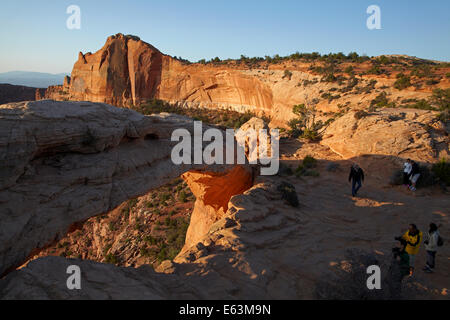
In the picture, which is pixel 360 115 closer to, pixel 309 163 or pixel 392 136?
pixel 392 136

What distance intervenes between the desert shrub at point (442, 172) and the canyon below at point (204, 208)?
51 millimetres

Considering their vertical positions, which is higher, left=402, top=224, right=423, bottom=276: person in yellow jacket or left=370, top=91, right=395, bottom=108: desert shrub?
left=370, top=91, right=395, bottom=108: desert shrub

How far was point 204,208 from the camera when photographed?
372 inches

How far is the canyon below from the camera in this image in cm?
394

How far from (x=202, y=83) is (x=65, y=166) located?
1169 inches

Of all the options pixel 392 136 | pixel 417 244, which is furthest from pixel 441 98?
pixel 417 244

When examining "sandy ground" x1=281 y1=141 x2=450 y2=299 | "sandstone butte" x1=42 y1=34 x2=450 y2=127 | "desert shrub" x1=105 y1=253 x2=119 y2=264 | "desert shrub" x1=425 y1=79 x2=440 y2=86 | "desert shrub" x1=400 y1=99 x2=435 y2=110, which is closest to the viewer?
"sandy ground" x1=281 y1=141 x2=450 y2=299

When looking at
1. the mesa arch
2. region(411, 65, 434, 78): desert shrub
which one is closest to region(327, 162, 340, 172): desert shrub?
the mesa arch

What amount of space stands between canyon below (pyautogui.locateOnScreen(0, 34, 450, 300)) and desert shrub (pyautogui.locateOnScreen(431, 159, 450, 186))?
0.05 m

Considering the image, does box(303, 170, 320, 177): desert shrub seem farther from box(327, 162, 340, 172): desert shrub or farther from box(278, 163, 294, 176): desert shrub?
box(327, 162, 340, 172): desert shrub

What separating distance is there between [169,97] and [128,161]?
101 feet

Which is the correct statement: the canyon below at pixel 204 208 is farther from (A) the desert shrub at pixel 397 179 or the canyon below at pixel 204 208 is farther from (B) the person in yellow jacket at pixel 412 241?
(B) the person in yellow jacket at pixel 412 241
